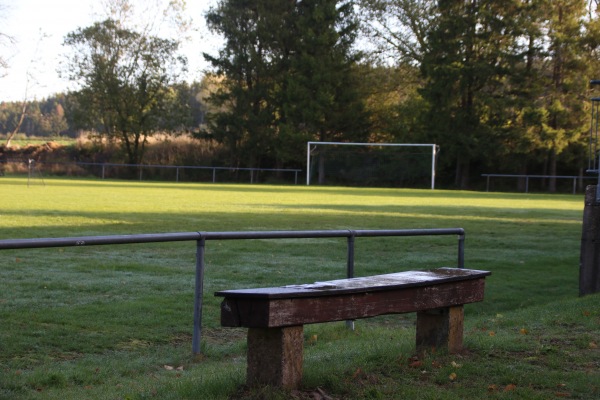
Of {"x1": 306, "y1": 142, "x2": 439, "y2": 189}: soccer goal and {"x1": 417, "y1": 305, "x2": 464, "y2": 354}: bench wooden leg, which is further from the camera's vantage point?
{"x1": 306, "y1": 142, "x2": 439, "y2": 189}: soccer goal

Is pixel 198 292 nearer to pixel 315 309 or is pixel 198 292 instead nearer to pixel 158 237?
pixel 158 237

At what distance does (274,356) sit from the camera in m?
4.49

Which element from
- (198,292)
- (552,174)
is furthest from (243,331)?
(552,174)

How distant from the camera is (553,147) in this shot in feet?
157

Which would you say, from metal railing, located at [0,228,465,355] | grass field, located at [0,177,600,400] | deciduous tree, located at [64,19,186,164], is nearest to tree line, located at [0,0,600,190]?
deciduous tree, located at [64,19,186,164]

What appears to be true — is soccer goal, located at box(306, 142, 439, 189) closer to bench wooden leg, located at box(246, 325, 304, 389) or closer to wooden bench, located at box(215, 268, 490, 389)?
wooden bench, located at box(215, 268, 490, 389)

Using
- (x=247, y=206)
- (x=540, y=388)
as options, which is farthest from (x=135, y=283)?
(x=247, y=206)

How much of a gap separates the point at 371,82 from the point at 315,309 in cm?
5213

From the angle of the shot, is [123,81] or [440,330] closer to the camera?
[440,330]

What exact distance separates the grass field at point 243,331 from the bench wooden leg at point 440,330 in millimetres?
111

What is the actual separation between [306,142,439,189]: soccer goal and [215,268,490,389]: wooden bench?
44.1 m

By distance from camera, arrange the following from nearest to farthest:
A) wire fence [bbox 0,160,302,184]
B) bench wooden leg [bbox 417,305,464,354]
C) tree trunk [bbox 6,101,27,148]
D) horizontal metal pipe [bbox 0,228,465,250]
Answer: horizontal metal pipe [bbox 0,228,465,250] < bench wooden leg [bbox 417,305,464,354] < wire fence [bbox 0,160,302,184] < tree trunk [bbox 6,101,27,148]

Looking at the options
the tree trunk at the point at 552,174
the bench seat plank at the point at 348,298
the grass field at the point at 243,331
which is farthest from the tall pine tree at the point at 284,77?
the bench seat plank at the point at 348,298

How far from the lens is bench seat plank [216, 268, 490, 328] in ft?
14.4
